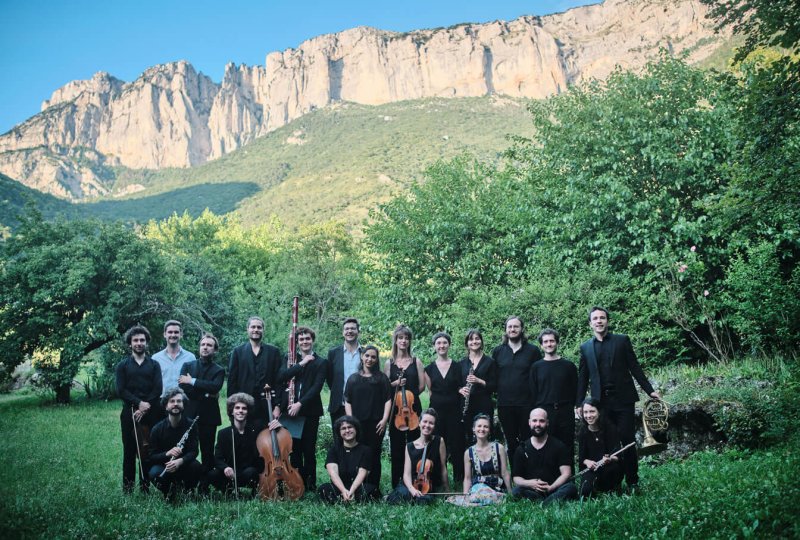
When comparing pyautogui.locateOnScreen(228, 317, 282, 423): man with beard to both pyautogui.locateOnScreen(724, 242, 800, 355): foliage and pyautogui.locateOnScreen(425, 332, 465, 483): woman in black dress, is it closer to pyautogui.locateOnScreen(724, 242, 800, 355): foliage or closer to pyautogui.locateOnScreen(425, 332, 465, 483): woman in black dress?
pyautogui.locateOnScreen(425, 332, 465, 483): woman in black dress

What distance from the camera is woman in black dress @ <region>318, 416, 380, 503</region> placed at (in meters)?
6.46

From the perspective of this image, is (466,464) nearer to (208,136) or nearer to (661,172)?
(661,172)

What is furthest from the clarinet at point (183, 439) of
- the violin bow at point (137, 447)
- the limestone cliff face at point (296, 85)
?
the limestone cliff face at point (296, 85)

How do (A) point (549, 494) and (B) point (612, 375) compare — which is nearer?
(A) point (549, 494)

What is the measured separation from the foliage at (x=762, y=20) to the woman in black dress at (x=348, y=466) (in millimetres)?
6968

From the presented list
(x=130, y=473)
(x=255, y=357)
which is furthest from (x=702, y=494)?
(x=130, y=473)

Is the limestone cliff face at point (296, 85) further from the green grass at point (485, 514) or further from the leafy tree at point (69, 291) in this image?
the green grass at point (485, 514)

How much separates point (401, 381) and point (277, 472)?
5.70ft

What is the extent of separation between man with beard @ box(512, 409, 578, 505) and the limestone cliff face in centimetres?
10812

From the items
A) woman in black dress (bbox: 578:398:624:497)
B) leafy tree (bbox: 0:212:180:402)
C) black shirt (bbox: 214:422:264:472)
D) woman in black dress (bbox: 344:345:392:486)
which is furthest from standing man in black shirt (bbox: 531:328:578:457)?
leafy tree (bbox: 0:212:180:402)

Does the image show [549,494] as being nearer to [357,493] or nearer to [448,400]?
[448,400]

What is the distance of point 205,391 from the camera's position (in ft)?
23.7

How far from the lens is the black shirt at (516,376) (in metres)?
7.18

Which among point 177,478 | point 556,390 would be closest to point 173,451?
point 177,478
